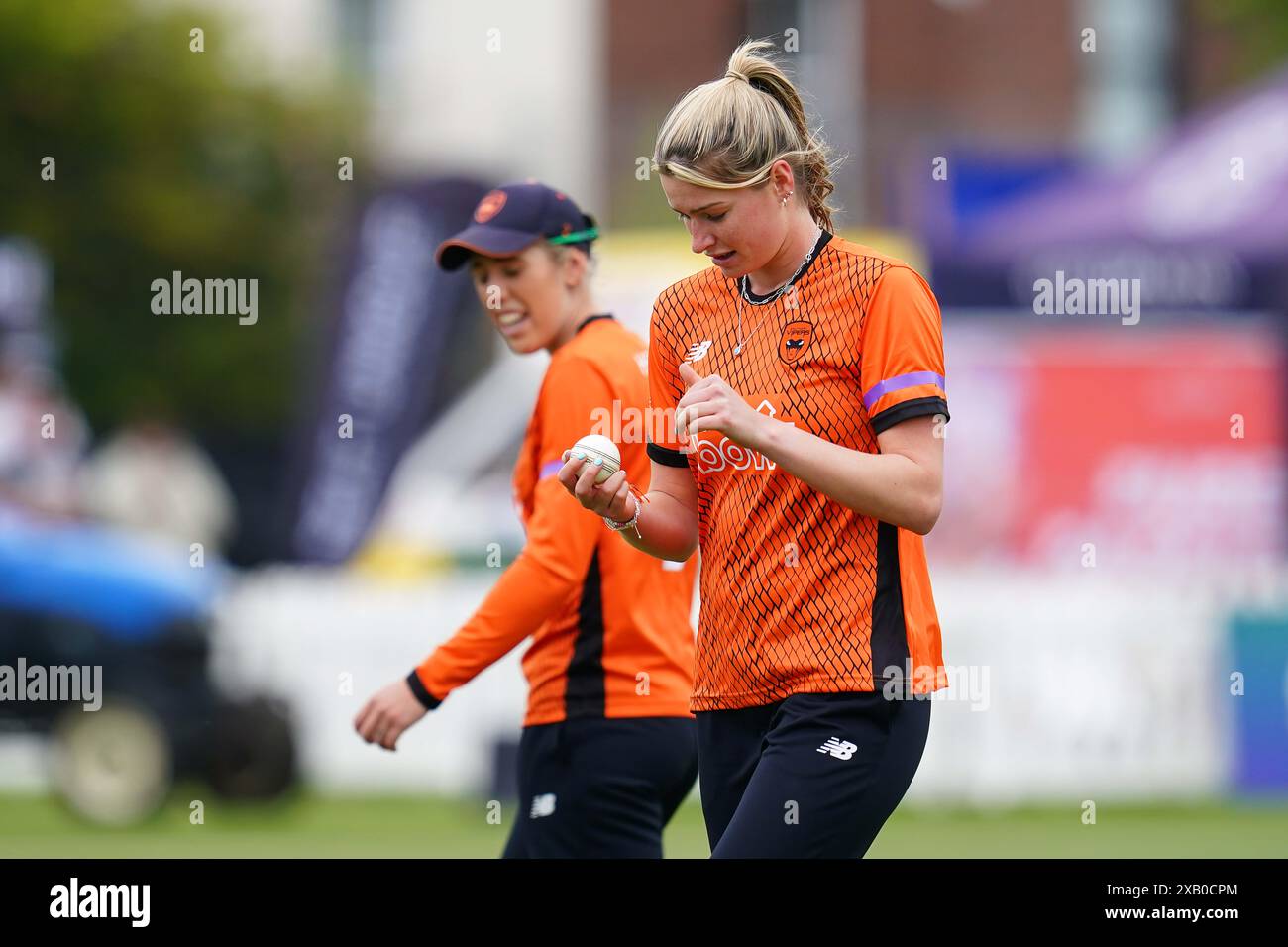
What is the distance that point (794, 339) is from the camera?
177 inches

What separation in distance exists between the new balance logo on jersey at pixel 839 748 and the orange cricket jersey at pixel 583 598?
1098mm

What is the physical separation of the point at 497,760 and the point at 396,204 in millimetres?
5304

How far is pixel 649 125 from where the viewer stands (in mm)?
29453

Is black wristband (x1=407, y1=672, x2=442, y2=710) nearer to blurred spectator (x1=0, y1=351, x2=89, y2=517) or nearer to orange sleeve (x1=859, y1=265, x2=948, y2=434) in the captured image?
orange sleeve (x1=859, y1=265, x2=948, y2=434)

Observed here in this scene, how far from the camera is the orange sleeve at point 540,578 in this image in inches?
209

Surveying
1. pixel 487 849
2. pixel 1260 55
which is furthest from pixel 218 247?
pixel 487 849

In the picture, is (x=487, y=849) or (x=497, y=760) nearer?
(x=487, y=849)

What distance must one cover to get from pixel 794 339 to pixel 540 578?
1127 millimetres

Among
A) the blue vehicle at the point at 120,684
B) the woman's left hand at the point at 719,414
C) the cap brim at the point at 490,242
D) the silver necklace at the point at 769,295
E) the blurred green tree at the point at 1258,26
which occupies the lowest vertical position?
the blue vehicle at the point at 120,684

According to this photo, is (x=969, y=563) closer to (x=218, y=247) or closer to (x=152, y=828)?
(x=152, y=828)

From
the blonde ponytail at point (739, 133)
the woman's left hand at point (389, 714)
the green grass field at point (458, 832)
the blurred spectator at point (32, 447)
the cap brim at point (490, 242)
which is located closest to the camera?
the blonde ponytail at point (739, 133)

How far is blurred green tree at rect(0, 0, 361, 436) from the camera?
26.1 m

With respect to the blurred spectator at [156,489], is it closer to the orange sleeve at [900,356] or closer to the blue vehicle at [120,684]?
the blue vehicle at [120,684]

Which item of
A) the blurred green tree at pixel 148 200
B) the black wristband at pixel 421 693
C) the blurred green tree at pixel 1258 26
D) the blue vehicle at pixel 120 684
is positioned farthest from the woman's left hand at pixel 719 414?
the blurred green tree at pixel 1258 26
